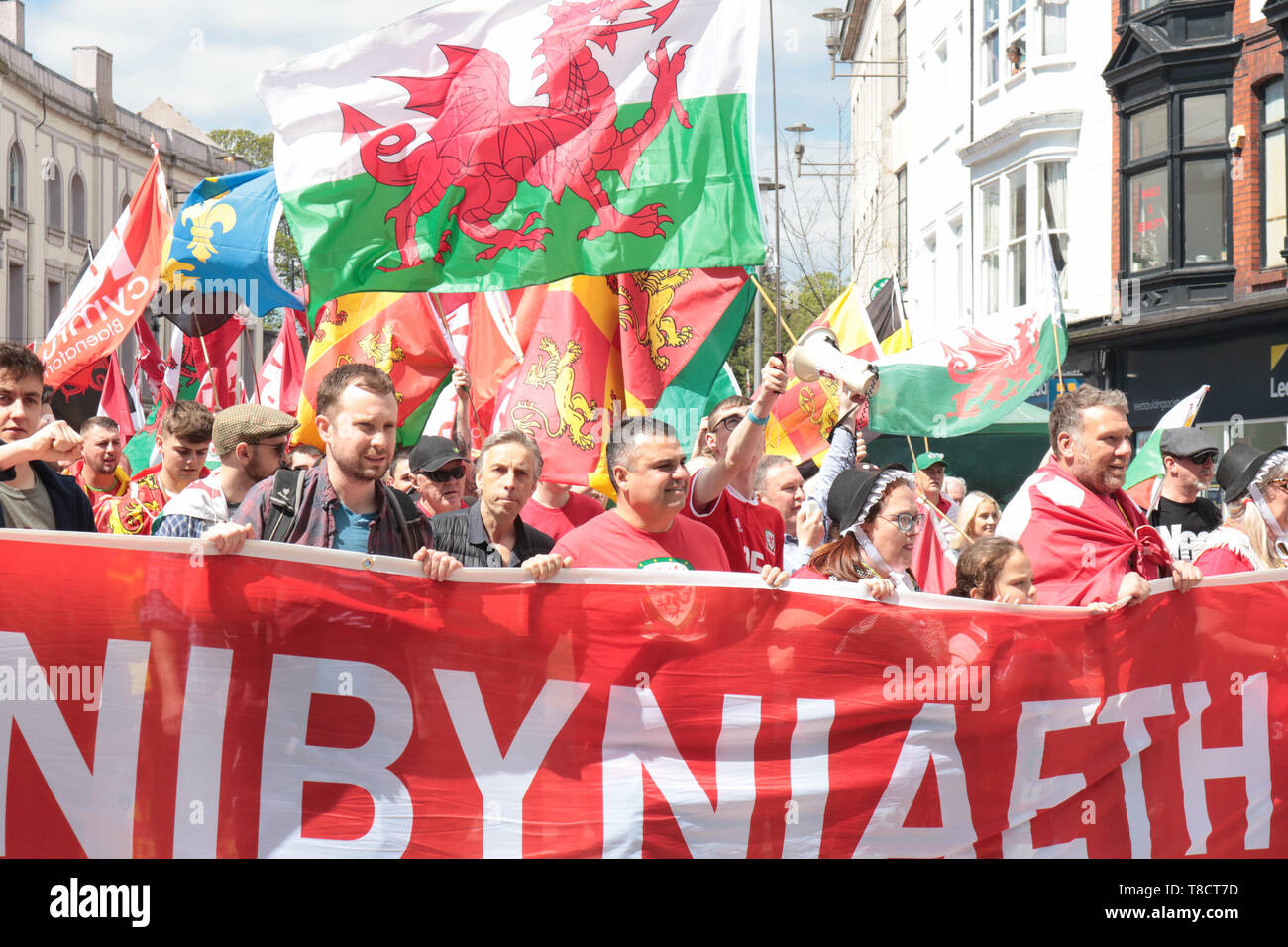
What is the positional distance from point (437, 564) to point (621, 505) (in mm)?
789

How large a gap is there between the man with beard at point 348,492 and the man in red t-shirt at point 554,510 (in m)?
1.32

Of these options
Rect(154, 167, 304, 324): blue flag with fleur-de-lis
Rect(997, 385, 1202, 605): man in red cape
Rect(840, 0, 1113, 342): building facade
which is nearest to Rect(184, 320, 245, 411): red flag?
Rect(154, 167, 304, 324): blue flag with fleur-de-lis

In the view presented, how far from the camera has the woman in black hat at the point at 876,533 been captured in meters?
4.85

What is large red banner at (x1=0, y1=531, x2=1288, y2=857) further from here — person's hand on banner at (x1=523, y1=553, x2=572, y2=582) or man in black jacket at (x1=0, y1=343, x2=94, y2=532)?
man in black jacket at (x1=0, y1=343, x2=94, y2=532)

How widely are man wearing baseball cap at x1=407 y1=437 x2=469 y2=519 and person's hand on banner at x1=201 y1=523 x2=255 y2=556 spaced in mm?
1893

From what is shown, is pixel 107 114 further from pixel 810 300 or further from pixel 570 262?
pixel 570 262

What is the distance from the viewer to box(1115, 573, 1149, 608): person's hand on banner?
443 centimetres

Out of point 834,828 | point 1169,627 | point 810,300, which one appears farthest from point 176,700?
point 810,300

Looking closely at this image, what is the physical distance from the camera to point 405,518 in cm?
432

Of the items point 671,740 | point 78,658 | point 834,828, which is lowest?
point 834,828

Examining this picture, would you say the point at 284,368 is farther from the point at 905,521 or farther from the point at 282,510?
the point at 905,521

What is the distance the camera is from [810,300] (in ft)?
117

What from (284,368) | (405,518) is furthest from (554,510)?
(284,368)

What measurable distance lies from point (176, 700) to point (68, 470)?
5741 millimetres
